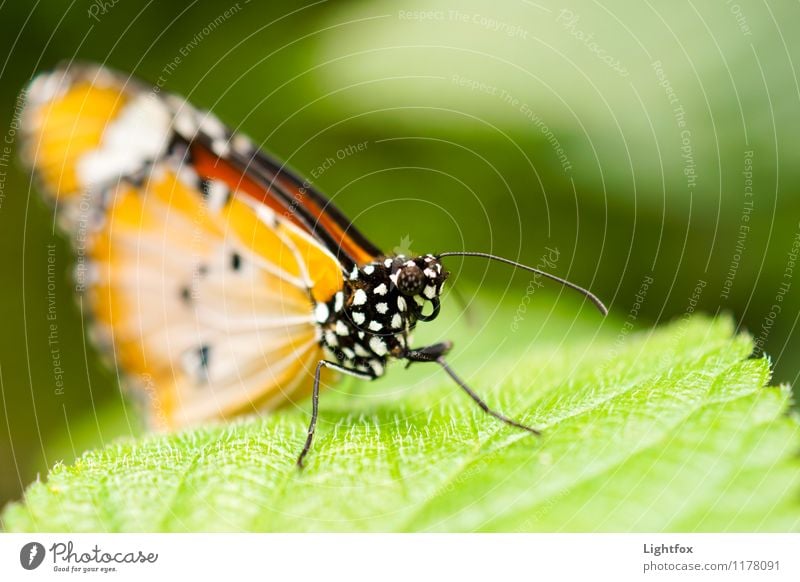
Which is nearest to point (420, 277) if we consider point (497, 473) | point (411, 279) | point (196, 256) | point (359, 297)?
point (411, 279)

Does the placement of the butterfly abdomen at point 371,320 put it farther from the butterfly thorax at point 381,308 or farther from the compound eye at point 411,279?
the compound eye at point 411,279

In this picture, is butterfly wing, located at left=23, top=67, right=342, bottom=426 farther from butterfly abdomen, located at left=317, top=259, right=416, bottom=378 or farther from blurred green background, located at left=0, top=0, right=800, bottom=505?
blurred green background, located at left=0, top=0, right=800, bottom=505

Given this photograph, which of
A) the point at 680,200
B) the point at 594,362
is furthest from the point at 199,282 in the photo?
the point at 680,200

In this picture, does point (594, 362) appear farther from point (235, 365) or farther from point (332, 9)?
point (332, 9)

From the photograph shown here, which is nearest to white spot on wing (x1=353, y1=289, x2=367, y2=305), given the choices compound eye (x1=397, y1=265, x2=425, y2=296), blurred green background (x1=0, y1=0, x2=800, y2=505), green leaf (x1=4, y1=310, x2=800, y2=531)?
compound eye (x1=397, y1=265, x2=425, y2=296)

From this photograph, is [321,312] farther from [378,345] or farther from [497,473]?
[497,473]
